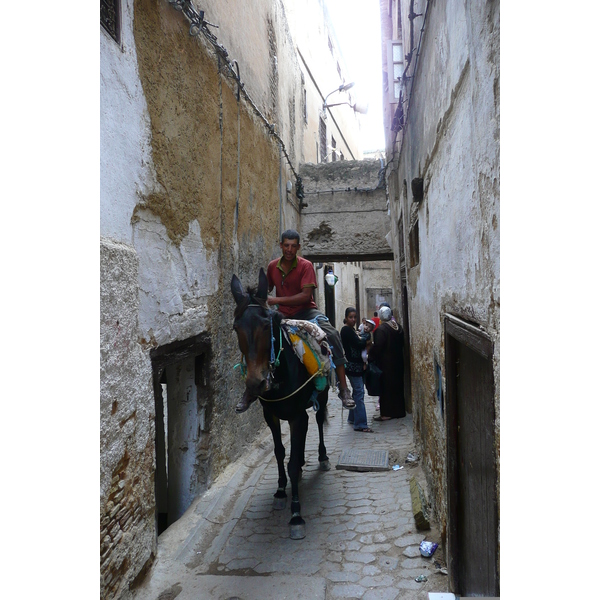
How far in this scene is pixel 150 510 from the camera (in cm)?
366

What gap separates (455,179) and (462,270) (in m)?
0.59

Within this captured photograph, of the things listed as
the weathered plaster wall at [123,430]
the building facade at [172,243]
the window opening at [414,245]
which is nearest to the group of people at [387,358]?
the window opening at [414,245]

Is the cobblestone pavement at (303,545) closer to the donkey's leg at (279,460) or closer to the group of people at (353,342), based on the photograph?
the donkey's leg at (279,460)

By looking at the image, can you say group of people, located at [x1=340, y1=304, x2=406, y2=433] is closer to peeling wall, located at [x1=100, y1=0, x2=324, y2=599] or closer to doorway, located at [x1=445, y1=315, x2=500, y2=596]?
peeling wall, located at [x1=100, y1=0, x2=324, y2=599]

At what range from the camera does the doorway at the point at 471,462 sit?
226 cm

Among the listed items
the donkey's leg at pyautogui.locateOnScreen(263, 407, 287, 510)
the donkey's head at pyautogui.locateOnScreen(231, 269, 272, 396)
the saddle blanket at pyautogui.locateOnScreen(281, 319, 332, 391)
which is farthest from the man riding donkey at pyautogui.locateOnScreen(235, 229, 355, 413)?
the donkey's head at pyautogui.locateOnScreen(231, 269, 272, 396)

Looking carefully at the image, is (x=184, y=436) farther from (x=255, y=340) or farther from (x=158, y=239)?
(x=158, y=239)

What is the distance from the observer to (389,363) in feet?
28.6

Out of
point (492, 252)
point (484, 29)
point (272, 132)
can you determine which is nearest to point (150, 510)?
point (492, 252)

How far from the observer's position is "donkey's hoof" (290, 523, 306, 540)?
4285 millimetres

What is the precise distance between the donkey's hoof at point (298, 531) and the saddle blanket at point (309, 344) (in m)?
1.35

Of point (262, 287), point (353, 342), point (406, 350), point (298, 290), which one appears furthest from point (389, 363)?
point (262, 287)

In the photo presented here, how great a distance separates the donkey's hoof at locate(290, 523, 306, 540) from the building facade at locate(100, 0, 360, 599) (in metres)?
1.21

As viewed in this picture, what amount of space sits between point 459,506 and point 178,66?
453cm
